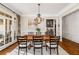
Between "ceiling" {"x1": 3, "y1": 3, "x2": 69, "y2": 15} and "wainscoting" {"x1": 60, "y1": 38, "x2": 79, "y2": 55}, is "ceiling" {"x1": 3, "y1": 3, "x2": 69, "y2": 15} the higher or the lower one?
the higher one

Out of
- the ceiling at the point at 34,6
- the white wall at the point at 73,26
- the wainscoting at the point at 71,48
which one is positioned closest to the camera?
the wainscoting at the point at 71,48

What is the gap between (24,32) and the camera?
1123 cm

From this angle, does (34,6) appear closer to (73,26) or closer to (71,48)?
(71,48)

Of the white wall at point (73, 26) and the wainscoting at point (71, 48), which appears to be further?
the white wall at point (73, 26)

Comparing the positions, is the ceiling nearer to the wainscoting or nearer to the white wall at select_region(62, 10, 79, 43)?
the white wall at select_region(62, 10, 79, 43)

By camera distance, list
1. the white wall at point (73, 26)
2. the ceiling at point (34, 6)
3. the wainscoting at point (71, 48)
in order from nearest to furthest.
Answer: the wainscoting at point (71, 48)
the ceiling at point (34, 6)
the white wall at point (73, 26)

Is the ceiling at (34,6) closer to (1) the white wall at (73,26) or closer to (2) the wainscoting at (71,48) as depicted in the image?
(1) the white wall at (73,26)

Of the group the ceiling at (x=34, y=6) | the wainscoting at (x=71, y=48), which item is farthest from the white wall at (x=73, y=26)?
the ceiling at (x=34, y=6)

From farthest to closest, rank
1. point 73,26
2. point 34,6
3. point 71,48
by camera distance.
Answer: point 73,26
point 34,6
point 71,48

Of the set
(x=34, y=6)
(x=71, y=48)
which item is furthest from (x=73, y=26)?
(x=34, y=6)

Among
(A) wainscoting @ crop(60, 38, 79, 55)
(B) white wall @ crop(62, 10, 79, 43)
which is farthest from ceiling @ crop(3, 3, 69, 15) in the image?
(A) wainscoting @ crop(60, 38, 79, 55)

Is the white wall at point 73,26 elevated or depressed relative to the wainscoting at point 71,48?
elevated

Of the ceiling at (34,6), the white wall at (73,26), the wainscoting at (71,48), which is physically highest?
the ceiling at (34,6)

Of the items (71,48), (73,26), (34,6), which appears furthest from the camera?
(73,26)
